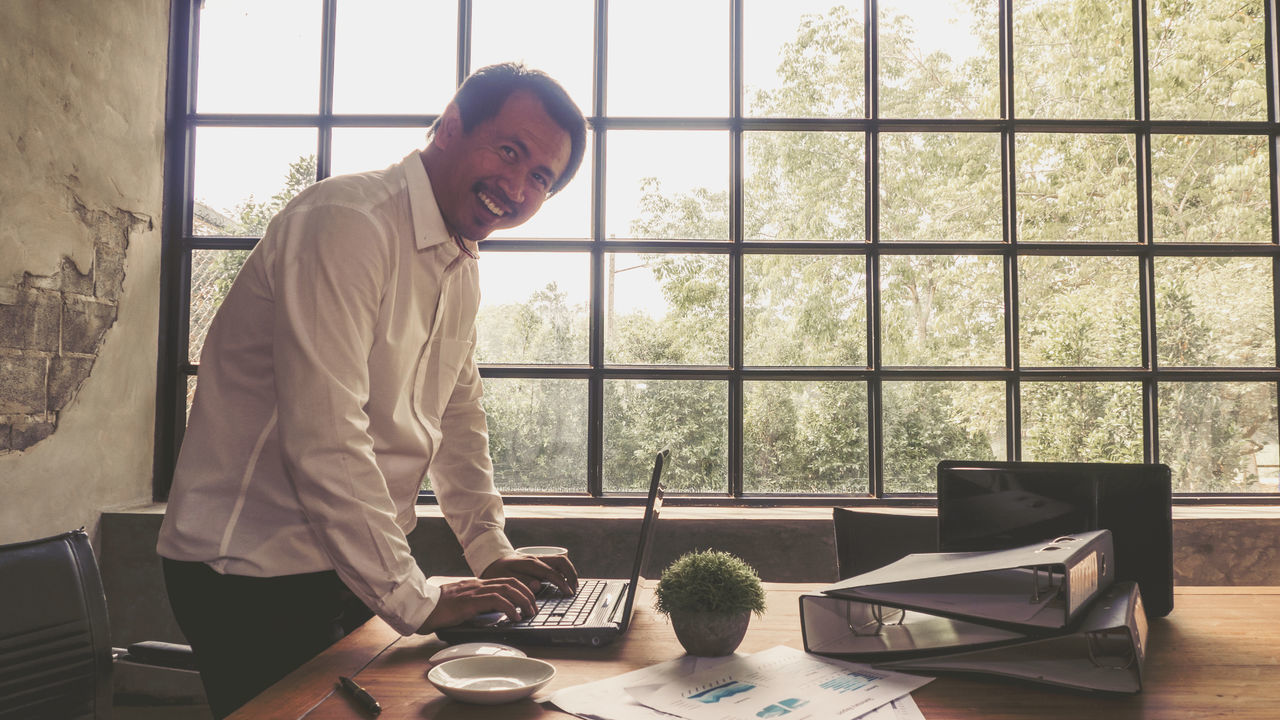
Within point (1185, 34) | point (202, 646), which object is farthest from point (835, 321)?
point (202, 646)

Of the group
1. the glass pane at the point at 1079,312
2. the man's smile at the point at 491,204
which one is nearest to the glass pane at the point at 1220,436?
the glass pane at the point at 1079,312

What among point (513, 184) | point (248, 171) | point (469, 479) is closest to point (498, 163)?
point (513, 184)

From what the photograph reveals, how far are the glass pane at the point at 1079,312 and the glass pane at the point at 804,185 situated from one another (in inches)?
29.1

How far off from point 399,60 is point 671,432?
1.90 metres

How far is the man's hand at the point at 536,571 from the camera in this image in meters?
1.47

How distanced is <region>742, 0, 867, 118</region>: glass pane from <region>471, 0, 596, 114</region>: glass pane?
0.64 metres

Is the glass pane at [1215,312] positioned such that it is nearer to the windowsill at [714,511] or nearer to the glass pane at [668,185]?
the windowsill at [714,511]

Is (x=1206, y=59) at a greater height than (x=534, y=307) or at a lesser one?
greater

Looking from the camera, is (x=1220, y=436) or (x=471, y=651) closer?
(x=471, y=651)

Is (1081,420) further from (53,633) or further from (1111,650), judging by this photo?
(53,633)

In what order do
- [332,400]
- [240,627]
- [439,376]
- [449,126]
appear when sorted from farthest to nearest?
[439,376] < [449,126] < [240,627] < [332,400]

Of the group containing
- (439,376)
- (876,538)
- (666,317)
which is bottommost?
(876,538)

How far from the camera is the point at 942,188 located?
3152mm

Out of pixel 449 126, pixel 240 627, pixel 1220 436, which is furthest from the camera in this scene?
pixel 1220 436
